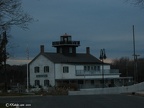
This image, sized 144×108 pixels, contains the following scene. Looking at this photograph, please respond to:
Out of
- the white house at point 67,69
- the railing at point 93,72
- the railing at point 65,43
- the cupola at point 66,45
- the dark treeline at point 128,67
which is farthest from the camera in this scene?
the dark treeline at point 128,67

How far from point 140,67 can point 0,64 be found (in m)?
107

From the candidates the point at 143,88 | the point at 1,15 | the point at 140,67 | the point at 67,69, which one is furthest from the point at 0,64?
the point at 140,67

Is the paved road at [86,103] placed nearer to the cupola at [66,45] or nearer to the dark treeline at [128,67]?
the dark treeline at [128,67]

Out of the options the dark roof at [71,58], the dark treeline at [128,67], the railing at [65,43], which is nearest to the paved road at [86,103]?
the dark roof at [71,58]

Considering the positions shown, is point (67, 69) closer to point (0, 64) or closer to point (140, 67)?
point (140, 67)

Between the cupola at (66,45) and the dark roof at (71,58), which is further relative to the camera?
the cupola at (66,45)

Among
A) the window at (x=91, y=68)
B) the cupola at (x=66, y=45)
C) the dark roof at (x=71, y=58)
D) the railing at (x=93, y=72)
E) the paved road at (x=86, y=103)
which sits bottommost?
the paved road at (x=86, y=103)

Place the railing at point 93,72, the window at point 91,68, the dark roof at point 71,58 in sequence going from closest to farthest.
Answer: the railing at point 93,72, the dark roof at point 71,58, the window at point 91,68

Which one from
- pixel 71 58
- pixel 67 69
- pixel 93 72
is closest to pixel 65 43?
pixel 71 58

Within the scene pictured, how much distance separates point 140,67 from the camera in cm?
13162

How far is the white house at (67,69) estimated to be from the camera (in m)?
95.8

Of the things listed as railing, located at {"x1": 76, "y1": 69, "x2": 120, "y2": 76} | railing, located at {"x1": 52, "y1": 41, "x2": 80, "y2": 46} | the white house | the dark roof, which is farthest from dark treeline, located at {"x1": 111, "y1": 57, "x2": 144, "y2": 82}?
railing, located at {"x1": 52, "y1": 41, "x2": 80, "y2": 46}

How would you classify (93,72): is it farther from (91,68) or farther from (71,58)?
(71,58)

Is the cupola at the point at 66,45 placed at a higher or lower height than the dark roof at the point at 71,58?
higher
